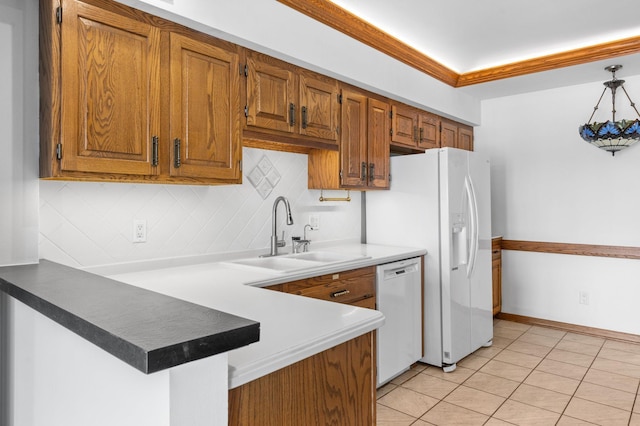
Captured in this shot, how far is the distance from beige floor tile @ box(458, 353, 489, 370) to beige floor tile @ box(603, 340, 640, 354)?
1.23 m

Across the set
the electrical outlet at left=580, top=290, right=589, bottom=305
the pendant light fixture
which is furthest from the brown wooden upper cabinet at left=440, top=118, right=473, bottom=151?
the electrical outlet at left=580, top=290, right=589, bottom=305

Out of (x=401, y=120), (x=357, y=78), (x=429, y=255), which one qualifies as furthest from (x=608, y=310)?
(x=357, y=78)

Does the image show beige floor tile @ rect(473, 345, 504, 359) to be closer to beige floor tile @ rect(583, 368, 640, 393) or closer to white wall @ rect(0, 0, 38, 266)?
beige floor tile @ rect(583, 368, 640, 393)

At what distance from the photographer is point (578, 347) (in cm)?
369

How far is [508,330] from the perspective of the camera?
4188mm

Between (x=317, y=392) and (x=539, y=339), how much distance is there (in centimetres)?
350

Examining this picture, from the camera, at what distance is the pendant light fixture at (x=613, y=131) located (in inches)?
142

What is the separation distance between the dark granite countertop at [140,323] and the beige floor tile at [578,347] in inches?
146

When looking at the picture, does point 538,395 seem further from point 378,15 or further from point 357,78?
point 378,15

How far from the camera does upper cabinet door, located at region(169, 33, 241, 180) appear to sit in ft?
6.63

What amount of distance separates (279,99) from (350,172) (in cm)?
84

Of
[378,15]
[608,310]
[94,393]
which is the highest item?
[378,15]

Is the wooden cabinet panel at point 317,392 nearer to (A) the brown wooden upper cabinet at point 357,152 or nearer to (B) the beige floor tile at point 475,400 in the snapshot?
(B) the beige floor tile at point 475,400

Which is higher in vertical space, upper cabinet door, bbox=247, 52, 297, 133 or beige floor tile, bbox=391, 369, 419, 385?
upper cabinet door, bbox=247, 52, 297, 133
